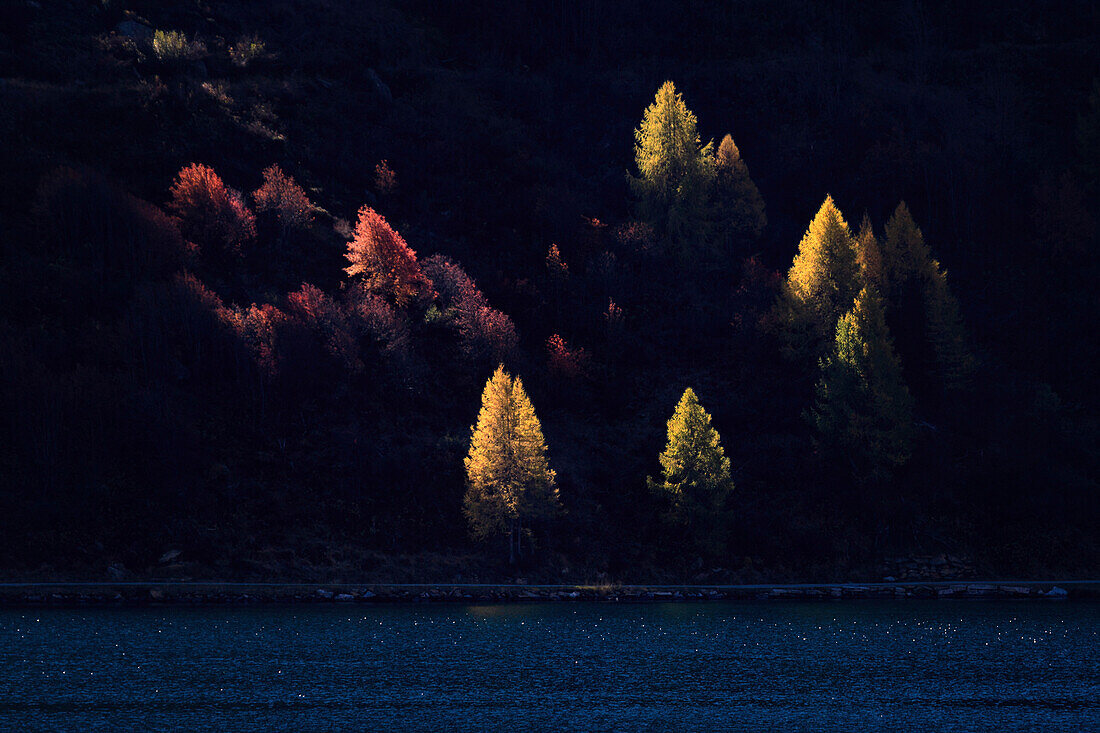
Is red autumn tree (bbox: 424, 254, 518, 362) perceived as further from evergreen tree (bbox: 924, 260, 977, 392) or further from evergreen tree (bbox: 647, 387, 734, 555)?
evergreen tree (bbox: 924, 260, 977, 392)

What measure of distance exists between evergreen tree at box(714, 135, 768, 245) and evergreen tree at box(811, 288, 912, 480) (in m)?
23.3

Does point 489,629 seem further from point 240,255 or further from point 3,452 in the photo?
point 240,255

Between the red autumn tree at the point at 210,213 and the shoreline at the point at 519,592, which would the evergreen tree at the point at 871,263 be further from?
the red autumn tree at the point at 210,213

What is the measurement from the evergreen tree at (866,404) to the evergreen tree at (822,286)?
4.83m

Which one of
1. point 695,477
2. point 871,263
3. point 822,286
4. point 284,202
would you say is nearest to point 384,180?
point 284,202

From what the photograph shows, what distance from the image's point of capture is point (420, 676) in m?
30.3

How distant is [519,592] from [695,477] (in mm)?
13582

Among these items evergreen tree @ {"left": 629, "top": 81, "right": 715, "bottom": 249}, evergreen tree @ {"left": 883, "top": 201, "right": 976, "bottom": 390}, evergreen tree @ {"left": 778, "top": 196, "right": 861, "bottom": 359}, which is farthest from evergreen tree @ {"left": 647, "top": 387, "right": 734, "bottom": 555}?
evergreen tree @ {"left": 629, "top": 81, "right": 715, "bottom": 249}

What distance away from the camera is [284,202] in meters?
75.4

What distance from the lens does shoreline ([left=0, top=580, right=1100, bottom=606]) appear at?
4672cm

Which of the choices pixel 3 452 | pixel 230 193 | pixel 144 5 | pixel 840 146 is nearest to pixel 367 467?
pixel 3 452

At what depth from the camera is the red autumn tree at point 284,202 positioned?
75.2 metres

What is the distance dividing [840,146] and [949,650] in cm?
7034

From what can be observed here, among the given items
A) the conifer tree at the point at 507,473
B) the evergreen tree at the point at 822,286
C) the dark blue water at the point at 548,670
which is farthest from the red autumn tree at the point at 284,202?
the evergreen tree at the point at 822,286
